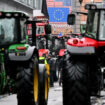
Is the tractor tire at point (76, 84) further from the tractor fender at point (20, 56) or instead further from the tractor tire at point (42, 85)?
the tractor tire at point (42, 85)

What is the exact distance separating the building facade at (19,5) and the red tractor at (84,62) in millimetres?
25431

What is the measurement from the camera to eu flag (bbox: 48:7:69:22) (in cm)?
4028

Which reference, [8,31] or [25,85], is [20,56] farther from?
[8,31]

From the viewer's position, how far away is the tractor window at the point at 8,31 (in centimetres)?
1027

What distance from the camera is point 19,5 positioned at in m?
39.3

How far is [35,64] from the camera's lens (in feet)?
27.0

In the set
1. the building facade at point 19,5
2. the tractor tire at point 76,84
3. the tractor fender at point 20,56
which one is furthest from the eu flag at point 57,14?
the tractor tire at point 76,84

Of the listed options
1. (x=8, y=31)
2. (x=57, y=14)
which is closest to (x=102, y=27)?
(x=8, y=31)

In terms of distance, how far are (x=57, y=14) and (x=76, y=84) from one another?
34.1 meters

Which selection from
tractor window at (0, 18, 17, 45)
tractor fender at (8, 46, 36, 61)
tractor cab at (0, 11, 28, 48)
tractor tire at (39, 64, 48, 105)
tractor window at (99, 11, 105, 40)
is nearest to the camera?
tractor window at (99, 11, 105, 40)

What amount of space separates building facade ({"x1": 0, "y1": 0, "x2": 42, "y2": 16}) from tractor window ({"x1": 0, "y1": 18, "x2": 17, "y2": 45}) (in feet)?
71.1

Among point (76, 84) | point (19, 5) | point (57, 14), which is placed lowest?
point (57, 14)

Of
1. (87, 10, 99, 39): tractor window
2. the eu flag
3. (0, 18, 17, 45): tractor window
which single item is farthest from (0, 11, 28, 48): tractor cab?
the eu flag

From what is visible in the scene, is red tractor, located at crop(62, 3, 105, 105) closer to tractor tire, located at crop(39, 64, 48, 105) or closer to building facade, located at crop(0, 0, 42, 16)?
tractor tire, located at crop(39, 64, 48, 105)
